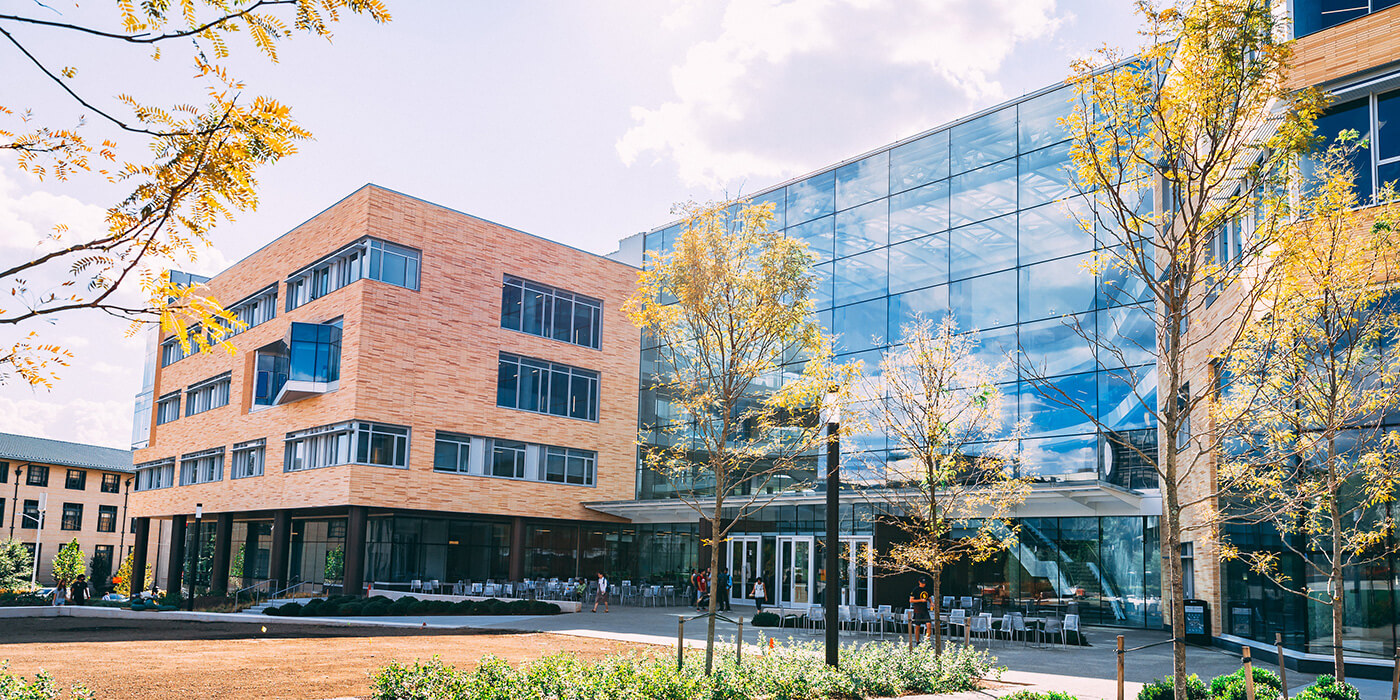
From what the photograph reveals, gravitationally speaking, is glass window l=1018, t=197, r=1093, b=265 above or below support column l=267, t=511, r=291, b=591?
above

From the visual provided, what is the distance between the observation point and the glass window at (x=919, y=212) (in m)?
35.2

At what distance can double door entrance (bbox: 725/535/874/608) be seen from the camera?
3203 centimetres

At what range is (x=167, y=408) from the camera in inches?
2074

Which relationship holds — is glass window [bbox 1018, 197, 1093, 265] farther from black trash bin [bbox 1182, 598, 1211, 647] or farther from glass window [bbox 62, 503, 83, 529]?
glass window [bbox 62, 503, 83, 529]

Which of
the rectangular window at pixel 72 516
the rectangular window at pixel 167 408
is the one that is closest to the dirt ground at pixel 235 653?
the rectangular window at pixel 167 408

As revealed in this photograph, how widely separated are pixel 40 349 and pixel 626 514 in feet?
127

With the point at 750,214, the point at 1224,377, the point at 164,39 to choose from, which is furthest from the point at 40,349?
the point at 1224,377

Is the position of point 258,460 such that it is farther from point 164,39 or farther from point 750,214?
point 164,39

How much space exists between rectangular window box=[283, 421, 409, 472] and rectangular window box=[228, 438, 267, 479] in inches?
163

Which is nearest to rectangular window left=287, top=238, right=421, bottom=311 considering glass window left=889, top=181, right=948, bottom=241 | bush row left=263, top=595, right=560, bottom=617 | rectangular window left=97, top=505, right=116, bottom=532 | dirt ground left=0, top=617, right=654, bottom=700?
bush row left=263, top=595, right=560, bottom=617

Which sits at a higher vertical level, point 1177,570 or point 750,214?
point 750,214

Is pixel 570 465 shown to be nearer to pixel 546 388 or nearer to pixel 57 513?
pixel 546 388

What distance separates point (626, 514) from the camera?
43406mm

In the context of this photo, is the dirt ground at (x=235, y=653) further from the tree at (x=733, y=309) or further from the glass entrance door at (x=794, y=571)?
the glass entrance door at (x=794, y=571)
